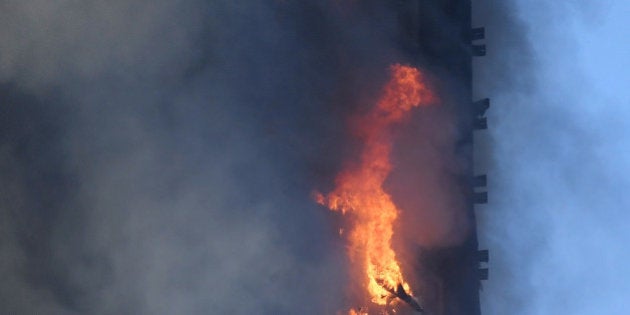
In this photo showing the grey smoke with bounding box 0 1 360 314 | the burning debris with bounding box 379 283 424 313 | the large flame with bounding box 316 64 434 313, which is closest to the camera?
the burning debris with bounding box 379 283 424 313

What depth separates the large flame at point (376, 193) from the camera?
1010cm

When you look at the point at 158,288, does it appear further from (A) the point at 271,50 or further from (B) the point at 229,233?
(A) the point at 271,50

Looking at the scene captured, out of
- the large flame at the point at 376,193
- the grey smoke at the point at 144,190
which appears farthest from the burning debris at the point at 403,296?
the grey smoke at the point at 144,190

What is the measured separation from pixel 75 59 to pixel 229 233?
3061 mm

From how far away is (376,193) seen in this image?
33.7 ft

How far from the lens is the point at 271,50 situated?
10734mm

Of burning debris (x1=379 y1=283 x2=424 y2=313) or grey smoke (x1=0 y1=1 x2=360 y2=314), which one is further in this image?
grey smoke (x1=0 y1=1 x2=360 y2=314)

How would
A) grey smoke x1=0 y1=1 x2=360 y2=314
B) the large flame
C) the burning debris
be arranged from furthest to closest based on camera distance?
the large flame, grey smoke x1=0 y1=1 x2=360 y2=314, the burning debris

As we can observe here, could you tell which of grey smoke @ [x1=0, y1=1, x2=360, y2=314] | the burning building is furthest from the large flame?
grey smoke @ [x1=0, y1=1, x2=360, y2=314]

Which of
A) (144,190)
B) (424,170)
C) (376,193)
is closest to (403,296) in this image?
(376,193)

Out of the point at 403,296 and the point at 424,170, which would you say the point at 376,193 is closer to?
the point at 424,170

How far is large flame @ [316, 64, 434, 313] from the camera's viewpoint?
10.1 meters

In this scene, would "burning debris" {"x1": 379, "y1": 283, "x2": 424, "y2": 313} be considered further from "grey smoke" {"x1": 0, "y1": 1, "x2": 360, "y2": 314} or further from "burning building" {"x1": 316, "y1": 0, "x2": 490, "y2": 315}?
"grey smoke" {"x1": 0, "y1": 1, "x2": 360, "y2": 314}

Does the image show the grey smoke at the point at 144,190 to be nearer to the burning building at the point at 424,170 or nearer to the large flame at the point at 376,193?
the large flame at the point at 376,193
